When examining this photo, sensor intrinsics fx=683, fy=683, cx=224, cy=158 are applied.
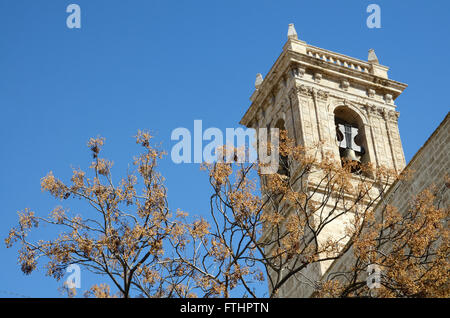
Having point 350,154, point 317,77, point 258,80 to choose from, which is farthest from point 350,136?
point 258,80

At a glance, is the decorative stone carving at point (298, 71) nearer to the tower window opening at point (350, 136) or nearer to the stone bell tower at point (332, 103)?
the stone bell tower at point (332, 103)

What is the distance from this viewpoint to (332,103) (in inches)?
1201

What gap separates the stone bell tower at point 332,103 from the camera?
29.2 metres

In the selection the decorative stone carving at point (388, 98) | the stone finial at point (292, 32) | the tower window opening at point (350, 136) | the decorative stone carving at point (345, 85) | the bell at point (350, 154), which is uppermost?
the stone finial at point (292, 32)

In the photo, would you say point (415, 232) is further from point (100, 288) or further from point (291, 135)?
point (291, 135)

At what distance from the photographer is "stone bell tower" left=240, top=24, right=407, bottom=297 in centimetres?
2919

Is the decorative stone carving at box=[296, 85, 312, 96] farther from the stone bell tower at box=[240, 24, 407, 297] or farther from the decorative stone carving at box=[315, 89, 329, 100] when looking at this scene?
the decorative stone carving at box=[315, 89, 329, 100]

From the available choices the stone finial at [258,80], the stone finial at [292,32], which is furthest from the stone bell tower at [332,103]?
Result: the stone finial at [258,80]

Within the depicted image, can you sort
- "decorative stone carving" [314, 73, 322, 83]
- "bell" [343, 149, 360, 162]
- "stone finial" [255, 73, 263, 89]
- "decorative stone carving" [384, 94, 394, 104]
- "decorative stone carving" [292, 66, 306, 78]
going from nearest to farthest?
"bell" [343, 149, 360, 162] < "decorative stone carving" [292, 66, 306, 78] < "decorative stone carving" [314, 73, 322, 83] < "decorative stone carving" [384, 94, 394, 104] < "stone finial" [255, 73, 263, 89]

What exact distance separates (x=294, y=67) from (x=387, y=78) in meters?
5.01

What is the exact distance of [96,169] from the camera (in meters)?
13.7

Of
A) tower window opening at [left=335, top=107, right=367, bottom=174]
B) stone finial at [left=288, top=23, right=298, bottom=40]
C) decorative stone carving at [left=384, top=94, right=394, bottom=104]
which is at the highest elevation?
stone finial at [left=288, top=23, right=298, bottom=40]

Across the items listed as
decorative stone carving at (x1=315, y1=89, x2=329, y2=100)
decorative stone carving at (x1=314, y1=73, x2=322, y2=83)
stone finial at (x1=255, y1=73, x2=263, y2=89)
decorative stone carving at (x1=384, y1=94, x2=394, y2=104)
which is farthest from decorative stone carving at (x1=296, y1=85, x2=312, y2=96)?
stone finial at (x1=255, y1=73, x2=263, y2=89)

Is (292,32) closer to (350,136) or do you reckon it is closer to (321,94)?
(321,94)
